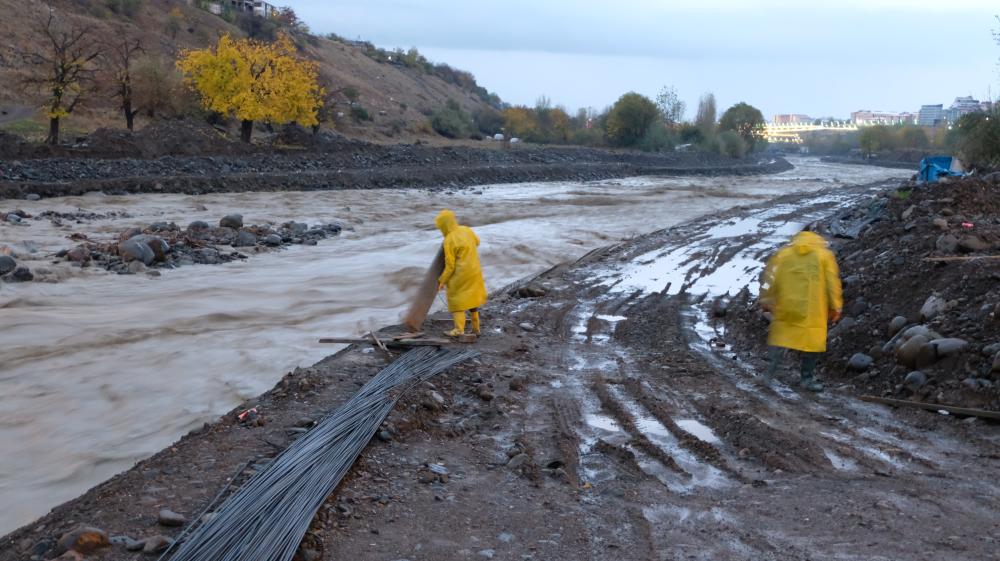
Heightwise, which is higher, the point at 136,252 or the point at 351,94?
the point at 351,94

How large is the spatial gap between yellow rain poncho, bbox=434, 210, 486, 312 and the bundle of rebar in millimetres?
2461

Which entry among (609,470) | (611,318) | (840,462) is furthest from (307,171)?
(840,462)

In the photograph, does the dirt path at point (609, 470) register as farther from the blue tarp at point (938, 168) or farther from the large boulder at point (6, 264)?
the blue tarp at point (938, 168)

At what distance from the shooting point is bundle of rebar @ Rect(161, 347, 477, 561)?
4617 millimetres

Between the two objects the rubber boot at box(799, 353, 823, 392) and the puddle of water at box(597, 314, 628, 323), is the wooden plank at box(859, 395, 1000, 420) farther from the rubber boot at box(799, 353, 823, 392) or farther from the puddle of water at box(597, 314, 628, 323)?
the puddle of water at box(597, 314, 628, 323)

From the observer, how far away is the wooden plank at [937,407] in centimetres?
695

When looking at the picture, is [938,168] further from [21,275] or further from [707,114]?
[707,114]

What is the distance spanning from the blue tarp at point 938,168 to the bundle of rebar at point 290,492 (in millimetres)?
22752

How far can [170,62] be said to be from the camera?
5669 cm

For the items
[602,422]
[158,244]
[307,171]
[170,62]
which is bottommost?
[602,422]

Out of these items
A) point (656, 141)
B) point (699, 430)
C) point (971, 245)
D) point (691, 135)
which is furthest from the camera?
point (691, 135)

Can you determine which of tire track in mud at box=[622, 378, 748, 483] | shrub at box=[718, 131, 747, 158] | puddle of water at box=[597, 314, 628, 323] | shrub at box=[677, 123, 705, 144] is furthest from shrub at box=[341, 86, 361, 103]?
tire track in mud at box=[622, 378, 748, 483]

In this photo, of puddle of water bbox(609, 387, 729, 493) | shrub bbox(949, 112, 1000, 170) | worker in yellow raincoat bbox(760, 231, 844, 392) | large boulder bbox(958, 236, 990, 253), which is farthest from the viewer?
shrub bbox(949, 112, 1000, 170)

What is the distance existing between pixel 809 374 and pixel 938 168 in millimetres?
22748
